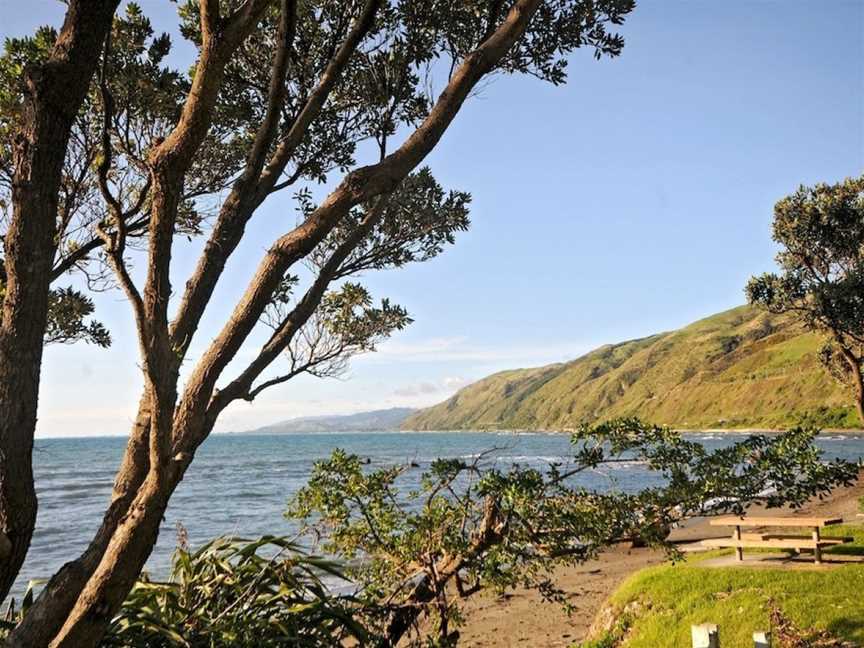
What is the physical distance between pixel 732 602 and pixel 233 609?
666 cm

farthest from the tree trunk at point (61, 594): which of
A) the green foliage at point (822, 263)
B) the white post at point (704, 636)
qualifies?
the green foliage at point (822, 263)

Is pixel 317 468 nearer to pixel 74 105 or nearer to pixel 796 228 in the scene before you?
pixel 74 105

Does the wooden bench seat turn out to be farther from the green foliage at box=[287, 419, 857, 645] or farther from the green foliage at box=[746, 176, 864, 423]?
the green foliage at box=[746, 176, 864, 423]

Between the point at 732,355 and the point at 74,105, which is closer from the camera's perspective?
the point at 74,105

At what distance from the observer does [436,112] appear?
448 centimetres

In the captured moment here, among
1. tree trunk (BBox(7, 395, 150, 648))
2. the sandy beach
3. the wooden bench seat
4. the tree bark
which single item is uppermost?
the tree bark

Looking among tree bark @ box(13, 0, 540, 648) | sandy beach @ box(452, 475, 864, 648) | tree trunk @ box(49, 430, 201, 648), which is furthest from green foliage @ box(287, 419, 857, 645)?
sandy beach @ box(452, 475, 864, 648)

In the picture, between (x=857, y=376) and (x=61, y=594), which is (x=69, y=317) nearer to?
(x=61, y=594)

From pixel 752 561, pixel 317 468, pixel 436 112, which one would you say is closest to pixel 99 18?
pixel 436 112

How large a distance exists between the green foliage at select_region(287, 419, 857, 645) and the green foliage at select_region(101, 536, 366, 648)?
0.48 meters

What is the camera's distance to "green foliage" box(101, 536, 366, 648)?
4.38m

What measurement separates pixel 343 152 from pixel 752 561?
9.35m

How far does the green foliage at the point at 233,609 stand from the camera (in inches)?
172

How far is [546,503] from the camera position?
3.74m
